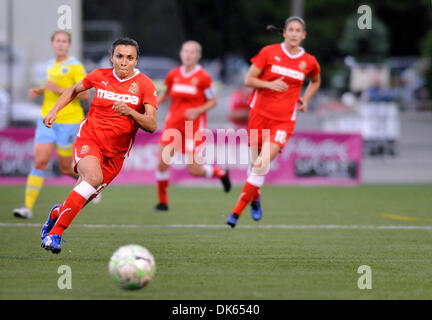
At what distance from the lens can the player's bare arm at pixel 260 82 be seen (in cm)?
959

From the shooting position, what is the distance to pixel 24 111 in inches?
878

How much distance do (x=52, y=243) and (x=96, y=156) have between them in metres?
0.92

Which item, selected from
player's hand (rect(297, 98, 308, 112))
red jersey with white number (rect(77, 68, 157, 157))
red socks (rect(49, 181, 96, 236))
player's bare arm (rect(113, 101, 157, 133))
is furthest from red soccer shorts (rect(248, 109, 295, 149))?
red socks (rect(49, 181, 96, 236))

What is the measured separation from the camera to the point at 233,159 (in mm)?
16438

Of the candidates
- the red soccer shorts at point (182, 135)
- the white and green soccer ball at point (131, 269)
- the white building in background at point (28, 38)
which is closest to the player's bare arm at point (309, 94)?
the red soccer shorts at point (182, 135)

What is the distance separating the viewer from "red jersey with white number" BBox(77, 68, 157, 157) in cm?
755

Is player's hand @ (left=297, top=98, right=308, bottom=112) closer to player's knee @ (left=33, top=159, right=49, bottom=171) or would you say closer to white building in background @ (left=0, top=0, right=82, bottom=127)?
player's knee @ (left=33, top=159, right=49, bottom=171)

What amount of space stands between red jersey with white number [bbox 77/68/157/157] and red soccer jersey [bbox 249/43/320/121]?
2509mm

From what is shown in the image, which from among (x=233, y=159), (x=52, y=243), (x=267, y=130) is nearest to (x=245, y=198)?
(x=267, y=130)

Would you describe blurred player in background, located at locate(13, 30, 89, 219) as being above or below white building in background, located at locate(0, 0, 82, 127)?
below

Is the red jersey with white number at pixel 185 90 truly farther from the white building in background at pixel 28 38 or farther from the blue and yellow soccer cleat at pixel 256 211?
the white building in background at pixel 28 38

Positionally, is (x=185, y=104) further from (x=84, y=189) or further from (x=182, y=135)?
(x=84, y=189)

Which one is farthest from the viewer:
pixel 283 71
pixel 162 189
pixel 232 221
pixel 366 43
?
pixel 366 43

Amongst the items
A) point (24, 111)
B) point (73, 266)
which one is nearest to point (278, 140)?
point (73, 266)
